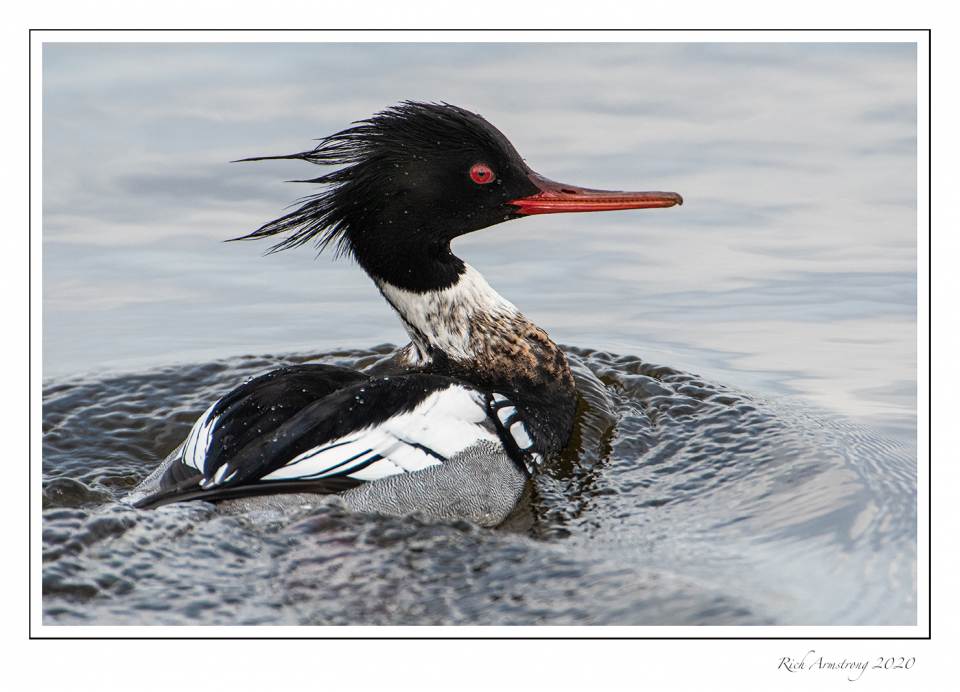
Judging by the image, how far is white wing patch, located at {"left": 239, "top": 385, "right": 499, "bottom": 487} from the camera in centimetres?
502

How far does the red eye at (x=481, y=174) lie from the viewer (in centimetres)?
593

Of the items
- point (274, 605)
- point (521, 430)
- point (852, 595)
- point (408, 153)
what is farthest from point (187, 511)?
point (852, 595)

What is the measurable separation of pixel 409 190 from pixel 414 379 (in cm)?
102

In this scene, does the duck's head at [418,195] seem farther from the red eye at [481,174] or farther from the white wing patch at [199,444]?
the white wing patch at [199,444]

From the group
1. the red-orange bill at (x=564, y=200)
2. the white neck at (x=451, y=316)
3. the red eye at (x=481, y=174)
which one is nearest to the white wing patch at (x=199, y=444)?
the white neck at (x=451, y=316)

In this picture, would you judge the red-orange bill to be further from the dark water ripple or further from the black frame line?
the dark water ripple

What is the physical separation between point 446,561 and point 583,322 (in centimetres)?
367

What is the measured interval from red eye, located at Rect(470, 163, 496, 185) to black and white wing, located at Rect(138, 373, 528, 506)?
1142 millimetres

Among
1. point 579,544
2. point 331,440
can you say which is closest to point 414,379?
point 331,440

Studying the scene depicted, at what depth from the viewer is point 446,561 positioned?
14.9 feet

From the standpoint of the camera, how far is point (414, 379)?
542 cm

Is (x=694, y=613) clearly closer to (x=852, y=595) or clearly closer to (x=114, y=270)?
(x=852, y=595)

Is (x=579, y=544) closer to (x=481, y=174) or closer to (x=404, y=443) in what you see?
(x=404, y=443)

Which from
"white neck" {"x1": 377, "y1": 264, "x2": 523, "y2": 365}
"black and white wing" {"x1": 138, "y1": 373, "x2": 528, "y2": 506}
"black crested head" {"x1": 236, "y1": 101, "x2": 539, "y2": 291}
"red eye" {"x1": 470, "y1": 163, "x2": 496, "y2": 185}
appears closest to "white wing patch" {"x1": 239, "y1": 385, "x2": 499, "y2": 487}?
"black and white wing" {"x1": 138, "y1": 373, "x2": 528, "y2": 506}
